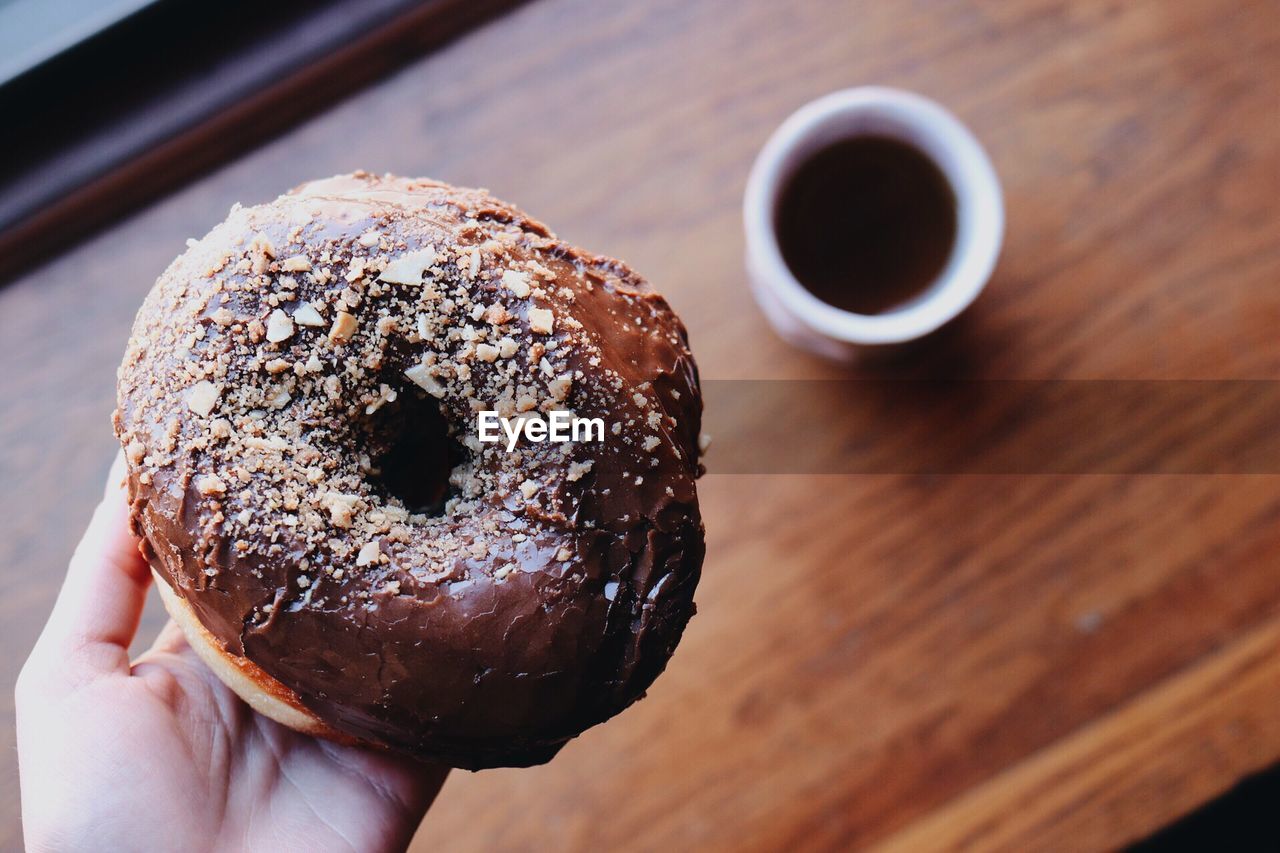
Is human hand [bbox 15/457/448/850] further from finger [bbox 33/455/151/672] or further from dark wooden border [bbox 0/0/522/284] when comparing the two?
dark wooden border [bbox 0/0/522/284]

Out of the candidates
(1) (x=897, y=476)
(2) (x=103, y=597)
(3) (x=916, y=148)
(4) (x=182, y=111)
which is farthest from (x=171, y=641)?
(3) (x=916, y=148)

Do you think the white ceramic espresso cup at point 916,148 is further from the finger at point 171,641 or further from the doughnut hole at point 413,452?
the finger at point 171,641

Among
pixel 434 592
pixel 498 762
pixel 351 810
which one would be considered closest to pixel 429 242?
pixel 434 592

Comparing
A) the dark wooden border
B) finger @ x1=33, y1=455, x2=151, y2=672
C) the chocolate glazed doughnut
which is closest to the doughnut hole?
the chocolate glazed doughnut

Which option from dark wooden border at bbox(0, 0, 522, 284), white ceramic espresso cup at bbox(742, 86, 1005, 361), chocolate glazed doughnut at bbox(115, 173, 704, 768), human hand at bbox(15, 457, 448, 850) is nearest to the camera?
chocolate glazed doughnut at bbox(115, 173, 704, 768)

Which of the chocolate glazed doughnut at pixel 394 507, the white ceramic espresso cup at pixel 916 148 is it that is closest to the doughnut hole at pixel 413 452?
the chocolate glazed doughnut at pixel 394 507

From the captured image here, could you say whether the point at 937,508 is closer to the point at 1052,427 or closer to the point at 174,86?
the point at 1052,427

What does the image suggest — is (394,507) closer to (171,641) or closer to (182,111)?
(171,641)
